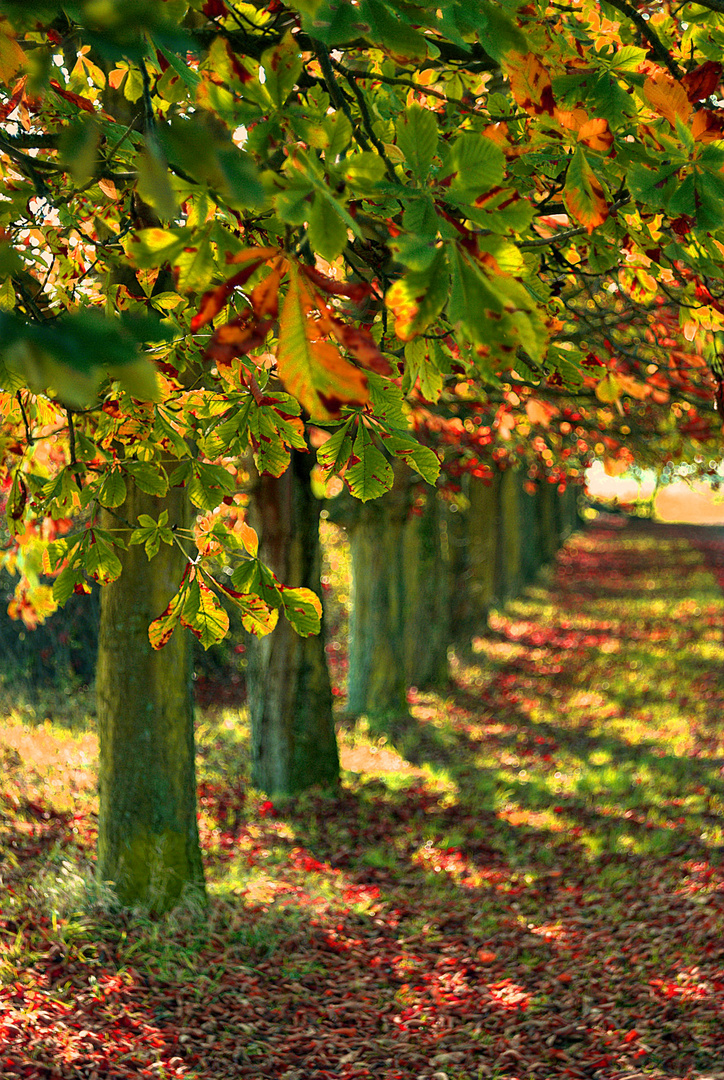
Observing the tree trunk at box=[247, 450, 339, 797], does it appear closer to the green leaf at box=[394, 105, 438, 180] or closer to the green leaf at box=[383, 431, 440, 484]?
the green leaf at box=[383, 431, 440, 484]

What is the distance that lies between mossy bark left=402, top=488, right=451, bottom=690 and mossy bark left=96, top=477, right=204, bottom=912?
20.3 ft

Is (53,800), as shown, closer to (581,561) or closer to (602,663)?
(602,663)

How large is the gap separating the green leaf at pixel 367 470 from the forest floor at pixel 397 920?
2.67 metres

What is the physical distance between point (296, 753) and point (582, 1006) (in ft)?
12.4

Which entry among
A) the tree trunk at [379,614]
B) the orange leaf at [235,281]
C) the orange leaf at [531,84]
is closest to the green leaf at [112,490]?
the orange leaf at [235,281]

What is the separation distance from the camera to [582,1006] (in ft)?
15.7

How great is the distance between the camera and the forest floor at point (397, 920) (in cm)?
416

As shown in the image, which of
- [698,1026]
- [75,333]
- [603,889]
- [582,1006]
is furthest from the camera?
[603,889]

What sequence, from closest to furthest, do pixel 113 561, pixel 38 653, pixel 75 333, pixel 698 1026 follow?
1. pixel 75 333
2. pixel 113 561
3. pixel 698 1026
4. pixel 38 653

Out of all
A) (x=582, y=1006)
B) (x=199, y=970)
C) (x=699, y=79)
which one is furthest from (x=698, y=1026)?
(x=699, y=79)

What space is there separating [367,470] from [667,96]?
1.21m

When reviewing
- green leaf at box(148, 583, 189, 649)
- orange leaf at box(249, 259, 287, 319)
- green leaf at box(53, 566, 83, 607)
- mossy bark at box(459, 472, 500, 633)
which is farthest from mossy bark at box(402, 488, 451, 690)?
orange leaf at box(249, 259, 287, 319)

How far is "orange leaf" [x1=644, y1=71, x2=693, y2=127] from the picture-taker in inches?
90.7

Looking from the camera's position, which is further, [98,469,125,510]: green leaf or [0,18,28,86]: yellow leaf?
[98,469,125,510]: green leaf
